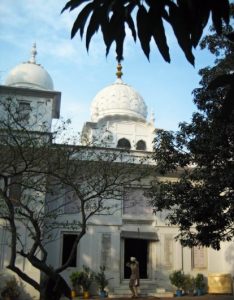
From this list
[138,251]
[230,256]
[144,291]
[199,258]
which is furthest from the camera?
[199,258]

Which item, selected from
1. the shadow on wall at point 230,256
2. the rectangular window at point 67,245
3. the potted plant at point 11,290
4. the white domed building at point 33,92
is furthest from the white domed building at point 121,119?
the potted plant at point 11,290

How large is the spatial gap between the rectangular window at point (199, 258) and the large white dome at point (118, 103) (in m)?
11.0

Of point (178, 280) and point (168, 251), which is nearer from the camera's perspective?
point (178, 280)

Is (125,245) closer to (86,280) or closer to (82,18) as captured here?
(86,280)

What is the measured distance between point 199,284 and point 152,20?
2013 cm

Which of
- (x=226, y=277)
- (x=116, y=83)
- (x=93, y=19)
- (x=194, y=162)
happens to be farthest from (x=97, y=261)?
(x=93, y=19)

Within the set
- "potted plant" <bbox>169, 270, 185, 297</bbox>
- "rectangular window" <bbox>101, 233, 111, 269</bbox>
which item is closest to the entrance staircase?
"potted plant" <bbox>169, 270, 185, 297</bbox>

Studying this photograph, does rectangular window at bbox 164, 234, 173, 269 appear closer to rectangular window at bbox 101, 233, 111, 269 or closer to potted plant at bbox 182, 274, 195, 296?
potted plant at bbox 182, 274, 195, 296

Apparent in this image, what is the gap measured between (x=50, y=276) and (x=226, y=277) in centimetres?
1323

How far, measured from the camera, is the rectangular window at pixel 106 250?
68.4 feet

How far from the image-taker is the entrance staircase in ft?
64.6

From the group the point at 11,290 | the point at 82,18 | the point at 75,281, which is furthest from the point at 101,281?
the point at 82,18

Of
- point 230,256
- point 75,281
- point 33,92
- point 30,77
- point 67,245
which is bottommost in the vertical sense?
point 75,281

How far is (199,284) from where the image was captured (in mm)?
20688
